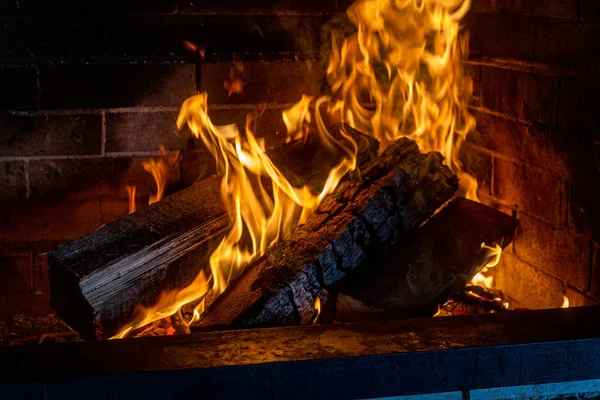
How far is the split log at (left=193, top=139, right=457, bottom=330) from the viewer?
296 centimetres

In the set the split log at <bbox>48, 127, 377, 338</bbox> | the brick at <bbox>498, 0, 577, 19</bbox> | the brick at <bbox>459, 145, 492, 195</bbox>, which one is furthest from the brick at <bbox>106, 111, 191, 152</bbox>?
the brick at <bbox>498, 0, 577, 19</bbox>

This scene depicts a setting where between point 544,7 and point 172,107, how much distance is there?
198cm

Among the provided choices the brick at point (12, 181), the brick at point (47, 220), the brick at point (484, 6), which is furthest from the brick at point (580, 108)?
the brick at point (12, 181)

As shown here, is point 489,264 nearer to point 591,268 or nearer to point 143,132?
point 591,268

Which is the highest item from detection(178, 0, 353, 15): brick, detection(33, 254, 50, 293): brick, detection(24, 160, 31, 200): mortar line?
detection(178, 0, 353, 15): brick

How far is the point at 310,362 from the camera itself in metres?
2.23

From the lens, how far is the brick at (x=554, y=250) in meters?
3.35

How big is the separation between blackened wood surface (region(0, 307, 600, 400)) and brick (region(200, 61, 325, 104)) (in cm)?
194

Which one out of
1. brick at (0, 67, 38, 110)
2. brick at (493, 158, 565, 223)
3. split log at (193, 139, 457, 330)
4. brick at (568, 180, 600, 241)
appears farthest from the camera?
brick at (0, 67, 38, 110)

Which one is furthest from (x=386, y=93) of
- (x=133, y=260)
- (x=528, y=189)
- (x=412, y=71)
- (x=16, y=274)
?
(x=16, y=274)

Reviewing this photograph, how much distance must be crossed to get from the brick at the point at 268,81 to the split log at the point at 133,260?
702 millimetres

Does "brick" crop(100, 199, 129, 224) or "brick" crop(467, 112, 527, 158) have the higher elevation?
"brick" crop(467, 112, 527, 158)

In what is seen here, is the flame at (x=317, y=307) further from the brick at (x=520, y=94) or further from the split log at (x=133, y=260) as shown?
the brick at (x=520, y=94)

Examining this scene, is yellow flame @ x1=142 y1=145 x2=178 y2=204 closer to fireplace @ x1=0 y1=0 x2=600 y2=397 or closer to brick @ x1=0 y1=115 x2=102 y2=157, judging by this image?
fireplace @ x1=0 y1=0 x2=600 y2=397
